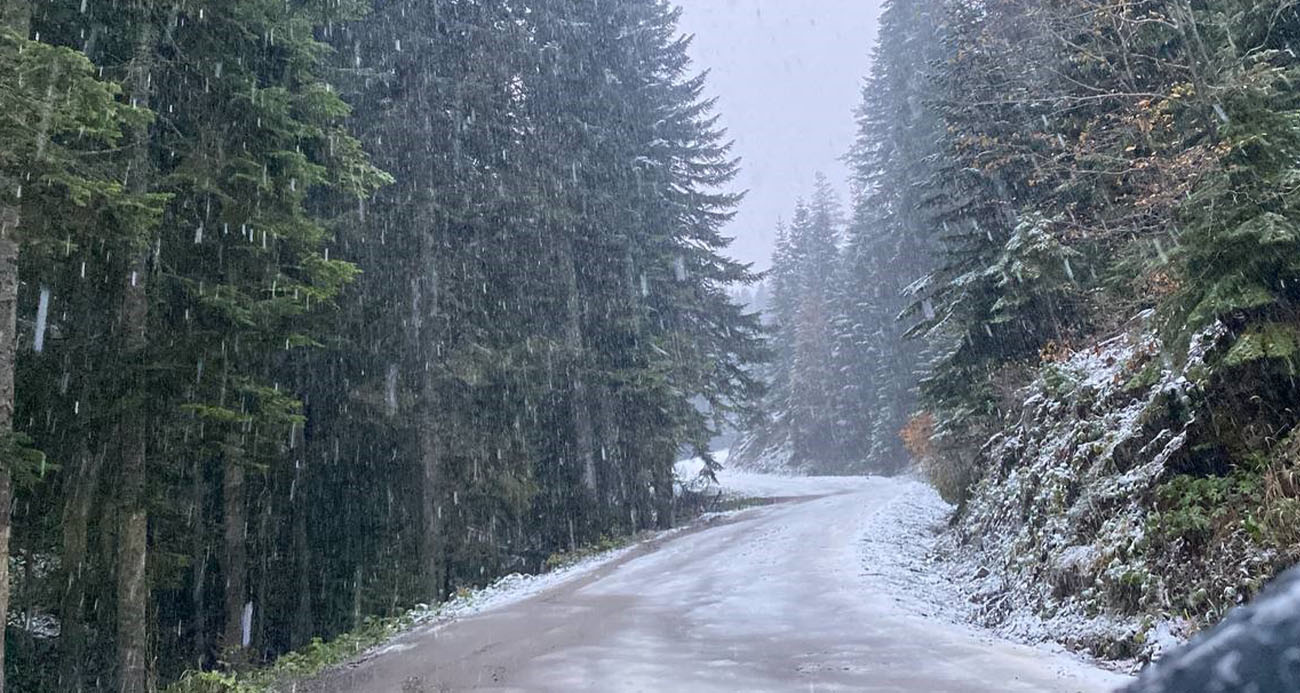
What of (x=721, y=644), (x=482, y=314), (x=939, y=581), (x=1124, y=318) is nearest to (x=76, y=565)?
(x=721, y=644)

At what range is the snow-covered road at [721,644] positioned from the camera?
762 cm

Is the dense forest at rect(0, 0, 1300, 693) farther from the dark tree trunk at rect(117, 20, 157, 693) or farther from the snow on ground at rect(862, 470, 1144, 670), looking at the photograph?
the snow on ground at rect(862, 470, 1144, 670)

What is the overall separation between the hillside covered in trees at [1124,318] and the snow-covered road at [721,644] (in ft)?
3.89

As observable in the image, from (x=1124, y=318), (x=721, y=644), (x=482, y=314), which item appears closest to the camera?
(x=721, y=644)

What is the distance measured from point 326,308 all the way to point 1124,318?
12780 millimetres

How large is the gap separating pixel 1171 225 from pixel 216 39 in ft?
41.9

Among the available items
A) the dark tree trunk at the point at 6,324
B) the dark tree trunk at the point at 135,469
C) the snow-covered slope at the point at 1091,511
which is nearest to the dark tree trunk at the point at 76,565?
the dark tree trunk at the point at 135,469

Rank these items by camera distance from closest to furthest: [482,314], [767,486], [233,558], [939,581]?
[939,581]
[233,558]
[482,314]
[767,486]

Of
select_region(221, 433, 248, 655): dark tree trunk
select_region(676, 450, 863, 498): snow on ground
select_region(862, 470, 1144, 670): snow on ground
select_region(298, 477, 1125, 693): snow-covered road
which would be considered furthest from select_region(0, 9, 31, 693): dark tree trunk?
select_region(676, 450, 863, 498): snow on ground

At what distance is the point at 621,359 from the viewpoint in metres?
26.3

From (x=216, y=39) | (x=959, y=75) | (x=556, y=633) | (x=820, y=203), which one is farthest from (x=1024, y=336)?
(x=820, y=203)

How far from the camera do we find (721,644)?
945 cm

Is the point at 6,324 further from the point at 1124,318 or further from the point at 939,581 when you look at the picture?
A: the point at 1124,318

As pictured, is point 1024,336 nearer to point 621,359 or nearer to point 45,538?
point 621,359
